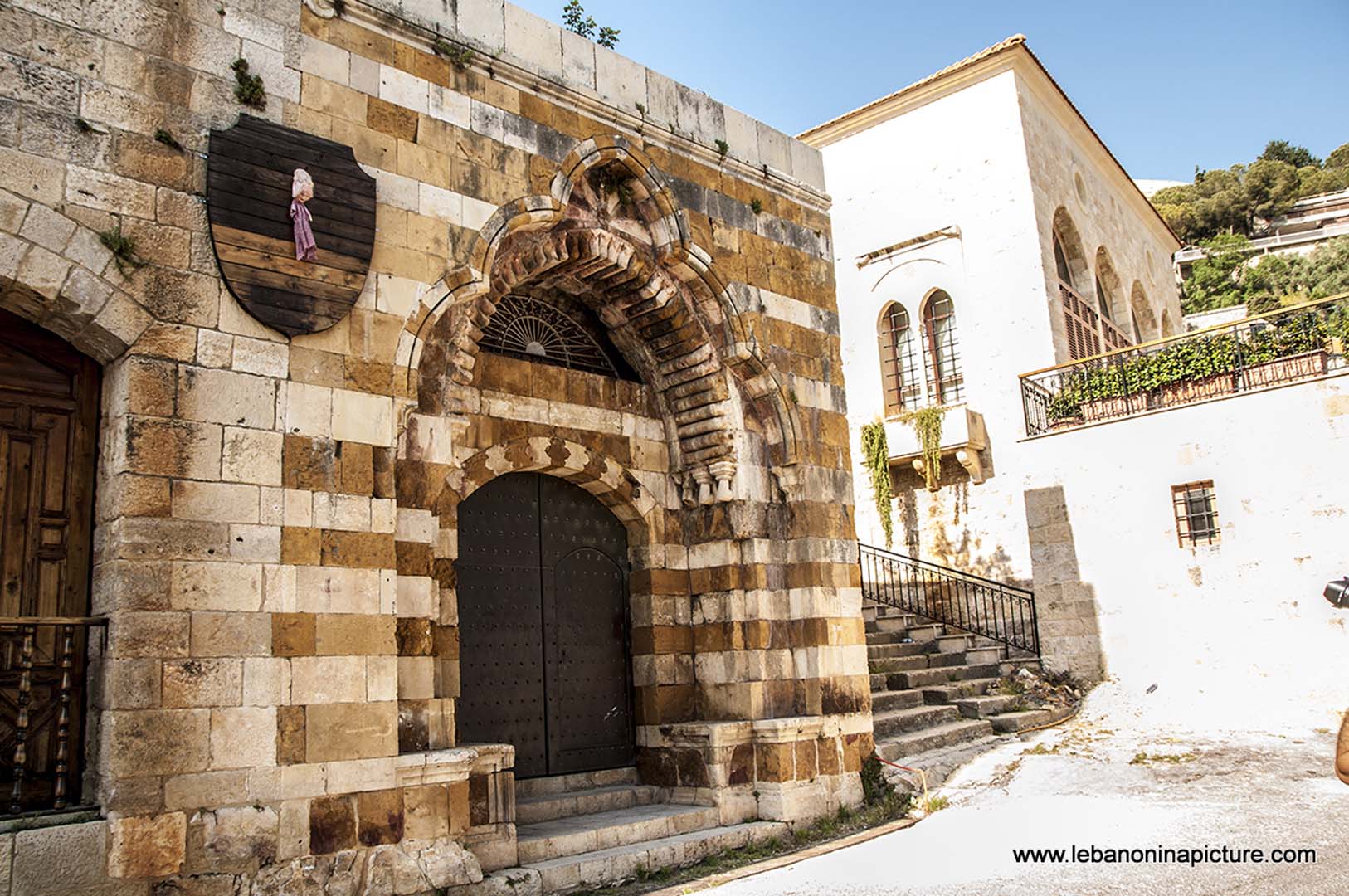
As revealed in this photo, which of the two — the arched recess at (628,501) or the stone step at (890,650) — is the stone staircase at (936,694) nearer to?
the stone step at (890,650)

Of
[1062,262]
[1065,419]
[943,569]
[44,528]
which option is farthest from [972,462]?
[44,528]

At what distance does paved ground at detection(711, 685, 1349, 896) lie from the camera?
236 inches

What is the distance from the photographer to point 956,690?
11.7 meters

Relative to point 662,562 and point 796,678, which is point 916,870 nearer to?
point 796,678

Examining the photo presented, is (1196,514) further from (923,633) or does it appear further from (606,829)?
(606,829)

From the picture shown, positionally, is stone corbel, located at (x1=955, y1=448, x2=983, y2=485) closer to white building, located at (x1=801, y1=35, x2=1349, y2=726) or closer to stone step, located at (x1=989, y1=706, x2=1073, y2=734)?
white building, located at (x1=801, y1=35, x2=1349, y2=726)

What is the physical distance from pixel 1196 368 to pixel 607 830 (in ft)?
32.6

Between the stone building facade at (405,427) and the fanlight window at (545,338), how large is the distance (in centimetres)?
5

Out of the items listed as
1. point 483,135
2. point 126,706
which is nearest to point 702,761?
point 126,706

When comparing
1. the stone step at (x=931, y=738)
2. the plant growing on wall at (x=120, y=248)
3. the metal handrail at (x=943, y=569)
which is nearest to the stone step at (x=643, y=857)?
the stone step at (x=931, y=738)

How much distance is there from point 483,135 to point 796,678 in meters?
4.72

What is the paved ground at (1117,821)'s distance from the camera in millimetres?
6004

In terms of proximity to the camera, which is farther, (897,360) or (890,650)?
(897,360)

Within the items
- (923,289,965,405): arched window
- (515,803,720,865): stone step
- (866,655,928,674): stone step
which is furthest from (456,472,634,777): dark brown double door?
(923,289,965,405): arched window
